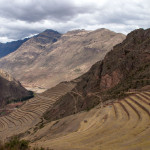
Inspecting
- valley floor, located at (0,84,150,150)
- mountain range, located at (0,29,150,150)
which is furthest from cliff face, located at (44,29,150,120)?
valley floor, located at (0,84,150,150)

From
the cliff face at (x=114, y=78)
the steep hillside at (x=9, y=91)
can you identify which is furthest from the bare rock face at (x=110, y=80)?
the steep hillside at (x=9, y=91)

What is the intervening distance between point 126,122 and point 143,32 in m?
50.2

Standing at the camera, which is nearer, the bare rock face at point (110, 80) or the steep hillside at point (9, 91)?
the bare rock face at point (110, 80)

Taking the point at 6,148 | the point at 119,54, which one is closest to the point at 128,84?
the point at 119,54

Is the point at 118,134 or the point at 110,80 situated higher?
the point at 110,80

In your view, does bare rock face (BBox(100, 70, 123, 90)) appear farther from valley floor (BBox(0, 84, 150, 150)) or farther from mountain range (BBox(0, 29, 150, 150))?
valley floor (BBox(0, 84, 150, 150))

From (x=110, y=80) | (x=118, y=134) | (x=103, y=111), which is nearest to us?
(x=118, y=134)

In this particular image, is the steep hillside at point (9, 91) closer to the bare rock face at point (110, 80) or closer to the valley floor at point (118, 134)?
the bare rock face at point (110, 80)

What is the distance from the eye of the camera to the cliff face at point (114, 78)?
1885 inches

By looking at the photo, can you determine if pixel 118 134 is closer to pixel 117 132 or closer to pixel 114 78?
pixel 117 132

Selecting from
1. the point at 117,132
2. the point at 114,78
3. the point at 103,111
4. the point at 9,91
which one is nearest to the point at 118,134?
the point at 117,132

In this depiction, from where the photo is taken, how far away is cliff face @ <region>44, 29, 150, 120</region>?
47884 millimetres

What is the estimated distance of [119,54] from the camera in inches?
2387

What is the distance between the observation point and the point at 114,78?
5528cm
